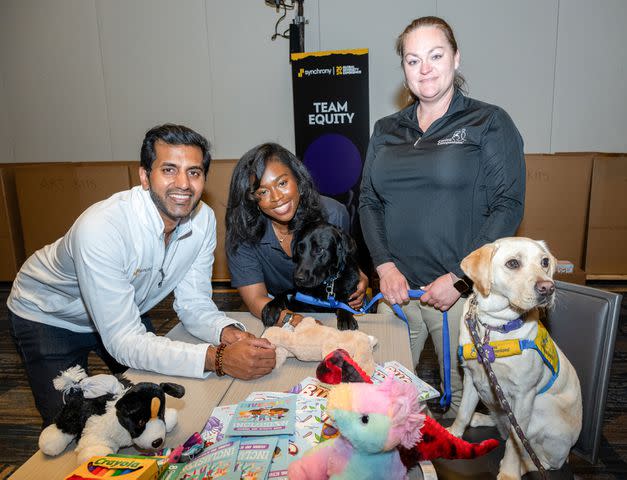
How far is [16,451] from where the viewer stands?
2.22 meters

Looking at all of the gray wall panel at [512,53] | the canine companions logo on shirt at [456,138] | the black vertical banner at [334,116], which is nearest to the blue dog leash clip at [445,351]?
the canine companions logo on shirt at [456,138]

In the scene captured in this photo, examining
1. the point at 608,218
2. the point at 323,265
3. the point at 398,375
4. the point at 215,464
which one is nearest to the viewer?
the point at 215,464

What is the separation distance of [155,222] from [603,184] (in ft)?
14.8

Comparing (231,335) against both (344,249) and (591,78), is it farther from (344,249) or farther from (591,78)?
(591,78)

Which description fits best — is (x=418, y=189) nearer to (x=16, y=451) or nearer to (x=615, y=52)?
(x=16, y=451)

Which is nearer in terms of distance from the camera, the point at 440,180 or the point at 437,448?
the point at 437,448

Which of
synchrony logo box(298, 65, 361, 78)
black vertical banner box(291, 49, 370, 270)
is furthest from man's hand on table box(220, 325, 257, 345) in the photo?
synchrony logo box(298, 65, 361, 78)

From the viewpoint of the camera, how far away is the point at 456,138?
5.25 ft

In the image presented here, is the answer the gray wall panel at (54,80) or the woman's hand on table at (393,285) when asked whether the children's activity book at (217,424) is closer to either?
the woman's hand on table at (393,285)

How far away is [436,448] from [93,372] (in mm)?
2727

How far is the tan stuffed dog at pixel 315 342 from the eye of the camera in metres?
1.36

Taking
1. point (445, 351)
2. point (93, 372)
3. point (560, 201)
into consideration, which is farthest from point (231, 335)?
point (560, 201)

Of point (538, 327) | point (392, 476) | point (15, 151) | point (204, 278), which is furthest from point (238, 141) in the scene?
point (392, 476)

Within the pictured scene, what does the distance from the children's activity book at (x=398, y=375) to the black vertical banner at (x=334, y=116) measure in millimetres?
2568
